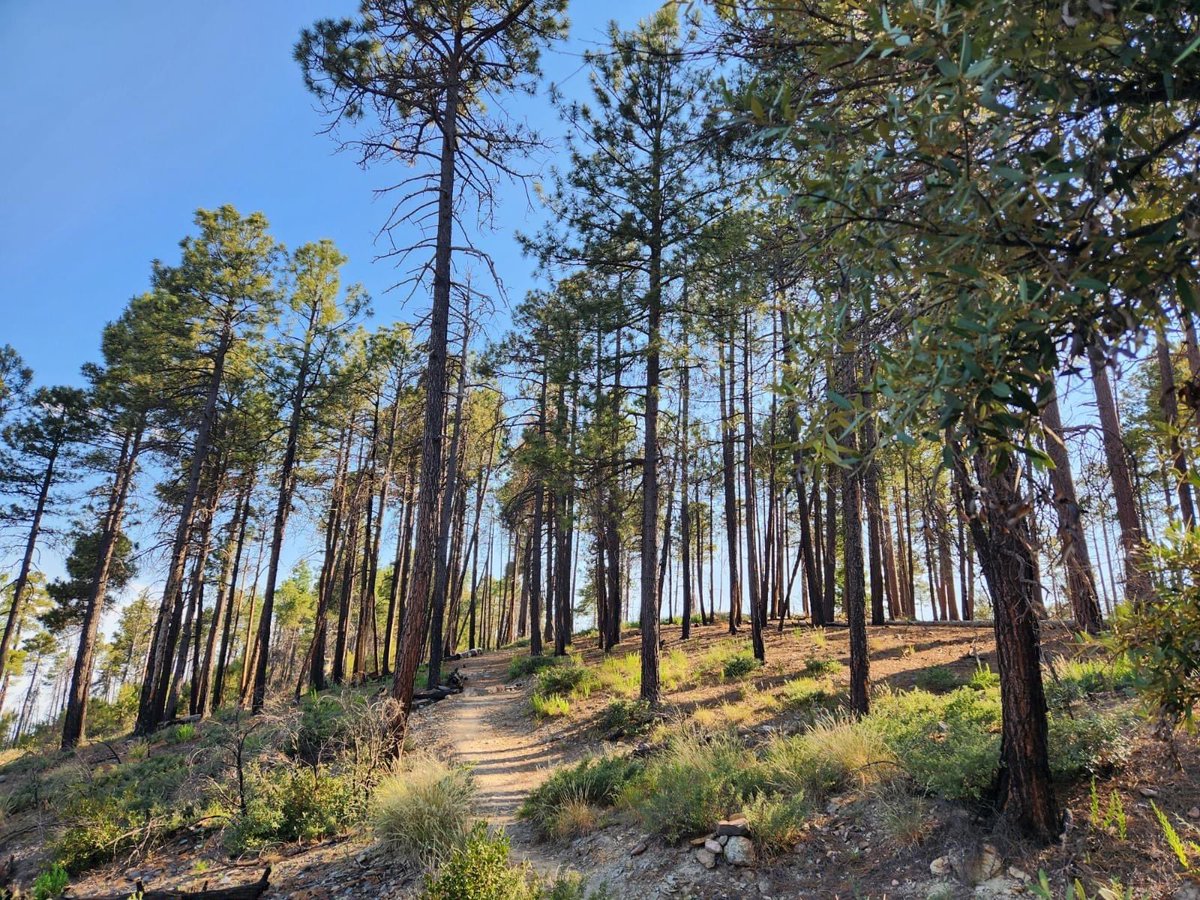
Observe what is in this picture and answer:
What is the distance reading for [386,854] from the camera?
596cm

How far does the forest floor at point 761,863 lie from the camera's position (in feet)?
12.5

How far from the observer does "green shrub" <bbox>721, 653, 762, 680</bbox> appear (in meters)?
13.2

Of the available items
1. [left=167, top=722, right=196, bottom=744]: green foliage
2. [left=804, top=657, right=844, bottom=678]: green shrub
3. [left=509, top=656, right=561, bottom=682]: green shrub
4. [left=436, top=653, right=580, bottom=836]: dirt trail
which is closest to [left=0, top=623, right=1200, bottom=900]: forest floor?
[left=436, top=653, right=580, bottom=836]: dirt trail

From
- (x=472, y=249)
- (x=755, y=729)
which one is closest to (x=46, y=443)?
(x=472, y=249)

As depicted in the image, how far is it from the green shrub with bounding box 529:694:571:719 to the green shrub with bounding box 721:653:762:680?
3380 mm

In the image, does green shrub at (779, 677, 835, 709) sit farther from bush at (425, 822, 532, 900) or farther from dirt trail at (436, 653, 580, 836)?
bush at (425, 822, 532, 900)

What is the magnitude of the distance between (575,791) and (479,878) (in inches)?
108

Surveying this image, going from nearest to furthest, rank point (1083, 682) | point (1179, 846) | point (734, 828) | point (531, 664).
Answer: point (1179, 846)
point (734, 828)
point (1083, 682)
point (531, 664)

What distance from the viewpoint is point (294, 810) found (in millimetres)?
6984

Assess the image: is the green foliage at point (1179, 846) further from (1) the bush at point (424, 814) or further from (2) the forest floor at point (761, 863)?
(1) the bush at point (424, 814)

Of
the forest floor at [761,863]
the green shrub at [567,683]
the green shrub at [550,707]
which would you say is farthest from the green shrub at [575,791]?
the green shrub at [567,683]

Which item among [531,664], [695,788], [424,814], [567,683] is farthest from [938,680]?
[531,664]

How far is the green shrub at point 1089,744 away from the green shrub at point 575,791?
13.6ft

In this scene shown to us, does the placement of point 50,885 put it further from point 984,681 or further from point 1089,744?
point 984,681
